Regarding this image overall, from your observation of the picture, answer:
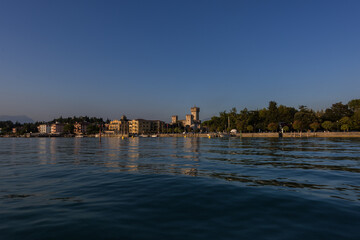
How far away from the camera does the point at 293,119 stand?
132000 millimetres

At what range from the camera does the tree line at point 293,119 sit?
368 ft

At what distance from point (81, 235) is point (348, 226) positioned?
682cm

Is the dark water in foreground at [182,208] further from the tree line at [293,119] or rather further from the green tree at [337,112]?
the green tree at [337,112]

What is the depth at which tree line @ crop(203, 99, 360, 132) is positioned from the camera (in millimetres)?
112250

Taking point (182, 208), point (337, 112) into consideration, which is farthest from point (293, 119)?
point (182, 208)

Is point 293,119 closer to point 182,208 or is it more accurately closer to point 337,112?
point 337,112

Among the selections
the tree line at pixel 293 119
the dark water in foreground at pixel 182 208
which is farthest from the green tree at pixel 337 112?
the dark water in foreground at pixel 182 208

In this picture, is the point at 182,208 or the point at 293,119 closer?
the point at 182,208

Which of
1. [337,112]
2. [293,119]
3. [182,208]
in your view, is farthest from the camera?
[293,119]

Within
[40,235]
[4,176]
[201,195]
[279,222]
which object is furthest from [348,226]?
[4,176]

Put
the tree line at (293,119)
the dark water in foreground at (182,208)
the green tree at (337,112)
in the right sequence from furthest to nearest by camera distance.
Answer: the green tree at (337,112) → the tree line at (293,119) → the dark water in foreground at (182,208)

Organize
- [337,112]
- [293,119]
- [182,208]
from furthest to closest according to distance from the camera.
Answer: [293,119]
[337,112]
[182,208]

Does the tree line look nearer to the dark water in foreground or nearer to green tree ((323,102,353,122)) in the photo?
green tree ((323,102,353,122))

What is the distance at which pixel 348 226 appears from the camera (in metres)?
5.86
